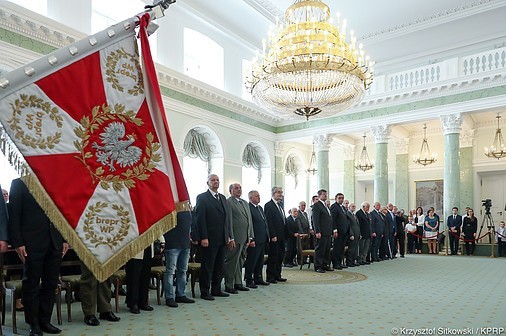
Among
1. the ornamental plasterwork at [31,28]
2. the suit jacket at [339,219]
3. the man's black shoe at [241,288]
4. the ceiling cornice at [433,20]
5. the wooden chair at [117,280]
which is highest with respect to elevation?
the ceiling cornice at [433,20]

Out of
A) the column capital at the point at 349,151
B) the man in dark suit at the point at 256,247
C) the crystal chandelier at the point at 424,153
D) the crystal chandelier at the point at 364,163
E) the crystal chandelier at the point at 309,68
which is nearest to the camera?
the man in dark suit at the point at 256,247

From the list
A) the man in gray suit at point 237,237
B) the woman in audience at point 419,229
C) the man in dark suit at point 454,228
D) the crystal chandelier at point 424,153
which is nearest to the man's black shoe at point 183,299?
the man in gray suit at point 237,237

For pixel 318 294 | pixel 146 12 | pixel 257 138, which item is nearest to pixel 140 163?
pixel 146 12

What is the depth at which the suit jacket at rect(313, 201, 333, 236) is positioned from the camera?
898 cm

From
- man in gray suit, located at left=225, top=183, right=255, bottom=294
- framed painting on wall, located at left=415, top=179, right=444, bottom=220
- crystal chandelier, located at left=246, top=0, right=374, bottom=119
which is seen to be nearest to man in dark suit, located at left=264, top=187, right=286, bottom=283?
man in gray suit, located at left=225, top=183, right=255, bottom=294

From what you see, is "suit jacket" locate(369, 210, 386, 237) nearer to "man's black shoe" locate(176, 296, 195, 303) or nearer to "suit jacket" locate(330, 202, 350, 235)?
"suit jacket" locate(330, 202, 350, 235)

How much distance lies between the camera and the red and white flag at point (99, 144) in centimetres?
229

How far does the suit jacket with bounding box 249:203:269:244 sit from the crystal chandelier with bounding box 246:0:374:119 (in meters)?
2.78

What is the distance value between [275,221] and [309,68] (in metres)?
2.84

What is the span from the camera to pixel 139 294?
5.25m

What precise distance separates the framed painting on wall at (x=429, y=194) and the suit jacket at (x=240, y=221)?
14.1 meters

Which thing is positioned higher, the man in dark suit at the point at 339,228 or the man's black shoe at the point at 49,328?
the man in dark suit at the point at 339,228

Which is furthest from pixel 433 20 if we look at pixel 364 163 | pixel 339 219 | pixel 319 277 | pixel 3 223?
pixel 3 223

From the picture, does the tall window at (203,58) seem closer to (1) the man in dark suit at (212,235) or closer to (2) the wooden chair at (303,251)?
(2) the wooden chair at (303,251)
